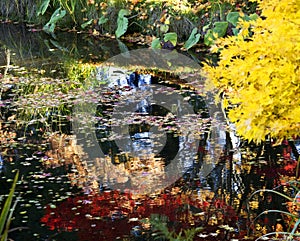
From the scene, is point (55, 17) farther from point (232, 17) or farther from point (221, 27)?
point (232, 17)

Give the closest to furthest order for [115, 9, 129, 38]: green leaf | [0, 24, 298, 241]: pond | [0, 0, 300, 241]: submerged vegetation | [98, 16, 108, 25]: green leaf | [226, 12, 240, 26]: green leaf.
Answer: [0, 0, 300, 241]: submerged vegetation
[0, 24, 298, 241]: pond
[226, 12, 240, 26]: green leaf
[115, 9, 129, 38]: green leaf
[98, 16, 108, 25]: green leaf

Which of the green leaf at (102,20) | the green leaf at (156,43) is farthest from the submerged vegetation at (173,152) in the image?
the green leaf at (102,20)

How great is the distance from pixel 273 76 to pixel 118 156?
225 cm

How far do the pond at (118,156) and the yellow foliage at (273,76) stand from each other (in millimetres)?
833

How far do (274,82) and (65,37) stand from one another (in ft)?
29.6

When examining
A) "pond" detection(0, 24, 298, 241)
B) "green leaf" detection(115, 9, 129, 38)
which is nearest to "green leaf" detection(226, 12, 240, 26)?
"pond" detection(0, 24, 298, 241)

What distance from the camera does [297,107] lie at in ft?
10.5

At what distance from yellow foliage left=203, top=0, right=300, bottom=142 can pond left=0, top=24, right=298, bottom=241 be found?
833mm

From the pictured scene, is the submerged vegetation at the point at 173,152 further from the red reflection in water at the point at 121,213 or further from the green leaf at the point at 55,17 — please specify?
the green leaf at the point at 55,17

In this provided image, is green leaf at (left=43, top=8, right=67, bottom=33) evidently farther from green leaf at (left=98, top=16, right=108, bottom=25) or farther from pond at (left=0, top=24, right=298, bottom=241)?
pond at (left=0, top=24, right=298, bottom=241)

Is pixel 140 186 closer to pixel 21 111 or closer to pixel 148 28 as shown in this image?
pixel 21 111

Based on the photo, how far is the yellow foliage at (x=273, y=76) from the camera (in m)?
3.19

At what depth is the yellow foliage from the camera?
3.19 m

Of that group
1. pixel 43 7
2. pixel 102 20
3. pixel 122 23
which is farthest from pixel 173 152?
pixel 43 7
